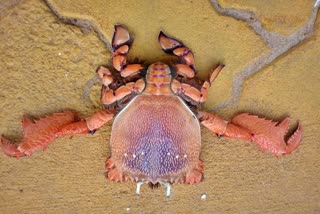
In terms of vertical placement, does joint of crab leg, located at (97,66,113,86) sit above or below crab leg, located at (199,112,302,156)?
above

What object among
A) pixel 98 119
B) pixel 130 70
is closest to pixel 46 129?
pixel 98 119

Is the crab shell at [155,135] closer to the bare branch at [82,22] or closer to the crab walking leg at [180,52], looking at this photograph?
the crab walking leg at [180,52]

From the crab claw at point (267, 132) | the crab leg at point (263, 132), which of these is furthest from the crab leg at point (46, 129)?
the crab claw at point (267, 132)

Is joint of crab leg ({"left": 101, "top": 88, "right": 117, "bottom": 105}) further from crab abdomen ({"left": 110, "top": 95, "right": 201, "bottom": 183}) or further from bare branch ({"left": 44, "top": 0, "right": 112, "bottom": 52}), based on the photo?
bare branch ({"left": 44, "top": 0, "right": 112, "bottom": 52})

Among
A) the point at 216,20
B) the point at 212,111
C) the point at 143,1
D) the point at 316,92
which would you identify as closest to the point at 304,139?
the point at 316,92

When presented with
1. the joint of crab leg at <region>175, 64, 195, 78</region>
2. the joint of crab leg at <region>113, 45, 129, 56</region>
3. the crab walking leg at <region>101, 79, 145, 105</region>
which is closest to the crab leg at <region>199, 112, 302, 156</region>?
the joint of crab leg at <region>175, 64, 195, 78</region>

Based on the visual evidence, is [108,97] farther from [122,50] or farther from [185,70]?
[185,70]

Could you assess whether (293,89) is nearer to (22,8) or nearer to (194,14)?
(194,14)

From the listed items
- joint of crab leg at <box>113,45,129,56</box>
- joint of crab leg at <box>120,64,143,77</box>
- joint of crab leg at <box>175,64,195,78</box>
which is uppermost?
joint of crab leg at <box>113,45,129,56</box>
